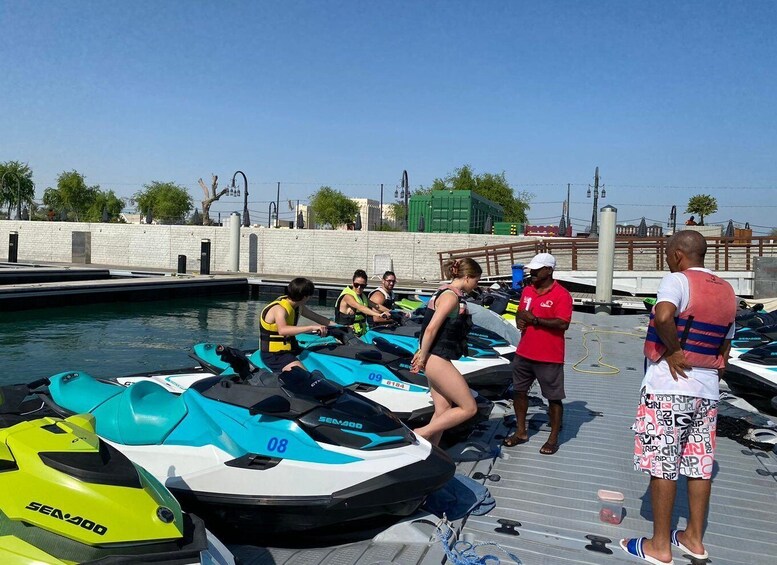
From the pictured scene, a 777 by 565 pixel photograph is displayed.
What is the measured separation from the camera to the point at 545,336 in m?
4.98

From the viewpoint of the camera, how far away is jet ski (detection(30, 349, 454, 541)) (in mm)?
3412

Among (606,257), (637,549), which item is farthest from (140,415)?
(606,257)

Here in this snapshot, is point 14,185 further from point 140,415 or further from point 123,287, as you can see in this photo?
point 140,415

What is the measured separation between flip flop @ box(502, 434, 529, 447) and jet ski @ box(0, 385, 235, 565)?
3118 millimetres

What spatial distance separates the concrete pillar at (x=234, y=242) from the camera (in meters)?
30.6

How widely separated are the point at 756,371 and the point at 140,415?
5763 millimetres

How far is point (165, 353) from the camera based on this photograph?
42.7 feet

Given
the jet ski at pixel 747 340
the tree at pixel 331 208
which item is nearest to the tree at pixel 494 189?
the tree at pixel 331 208

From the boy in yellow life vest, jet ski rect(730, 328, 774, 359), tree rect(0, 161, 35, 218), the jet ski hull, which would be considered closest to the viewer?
the boy in yellow life vest

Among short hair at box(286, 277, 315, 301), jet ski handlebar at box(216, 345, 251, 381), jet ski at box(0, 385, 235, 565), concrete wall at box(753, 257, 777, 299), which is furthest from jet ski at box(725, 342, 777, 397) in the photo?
concrete wall at box(753, 257, 777, 299)

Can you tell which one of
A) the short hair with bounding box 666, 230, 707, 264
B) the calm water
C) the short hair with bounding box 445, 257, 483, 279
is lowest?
the calm water

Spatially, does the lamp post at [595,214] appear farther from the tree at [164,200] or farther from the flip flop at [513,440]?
the tree at [164,200]

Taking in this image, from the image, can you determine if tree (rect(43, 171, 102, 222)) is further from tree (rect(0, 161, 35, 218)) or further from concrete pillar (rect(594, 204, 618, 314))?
concrete pillar (rect(594, 204, 618, 314))

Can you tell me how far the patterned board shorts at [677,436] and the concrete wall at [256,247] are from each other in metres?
25.3
